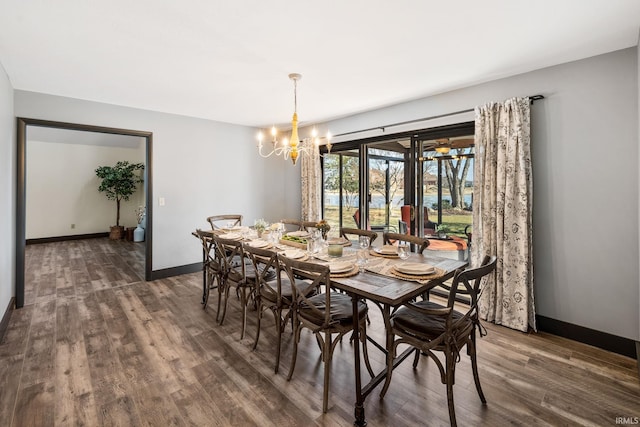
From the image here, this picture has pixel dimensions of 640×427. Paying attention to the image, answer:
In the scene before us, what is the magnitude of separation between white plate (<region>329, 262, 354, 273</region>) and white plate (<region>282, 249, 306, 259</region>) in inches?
15.9

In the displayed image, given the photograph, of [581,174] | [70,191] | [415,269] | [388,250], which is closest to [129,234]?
[70,191]

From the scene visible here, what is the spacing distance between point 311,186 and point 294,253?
2.78m

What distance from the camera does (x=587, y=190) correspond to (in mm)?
2654

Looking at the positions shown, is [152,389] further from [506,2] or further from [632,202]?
[632,202]

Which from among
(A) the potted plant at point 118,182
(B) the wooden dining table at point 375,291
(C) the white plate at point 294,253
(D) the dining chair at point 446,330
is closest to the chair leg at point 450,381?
(D) the dining chair at point 446,330

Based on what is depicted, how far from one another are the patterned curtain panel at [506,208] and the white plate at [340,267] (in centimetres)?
181

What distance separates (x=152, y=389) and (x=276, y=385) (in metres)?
0.86

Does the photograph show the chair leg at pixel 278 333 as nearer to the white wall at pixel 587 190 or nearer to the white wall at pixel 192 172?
the white wall at pixel 587 190

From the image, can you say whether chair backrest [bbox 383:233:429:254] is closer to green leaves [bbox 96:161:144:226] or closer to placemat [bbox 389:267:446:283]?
placemat [bbox 389:267:446:283]

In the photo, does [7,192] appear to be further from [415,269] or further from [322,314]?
[415,269]

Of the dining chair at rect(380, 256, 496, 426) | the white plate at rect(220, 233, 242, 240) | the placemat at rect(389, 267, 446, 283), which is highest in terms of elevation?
the white plate at rect(220, 233, 242, 240)

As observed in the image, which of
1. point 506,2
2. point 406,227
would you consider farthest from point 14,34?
point 406,227

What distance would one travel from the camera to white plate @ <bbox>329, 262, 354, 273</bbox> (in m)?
2.06

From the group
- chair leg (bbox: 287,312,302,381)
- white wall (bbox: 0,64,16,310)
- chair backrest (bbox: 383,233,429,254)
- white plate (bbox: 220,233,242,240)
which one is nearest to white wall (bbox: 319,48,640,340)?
chair backrest (bbox: 383,233,429,254)
